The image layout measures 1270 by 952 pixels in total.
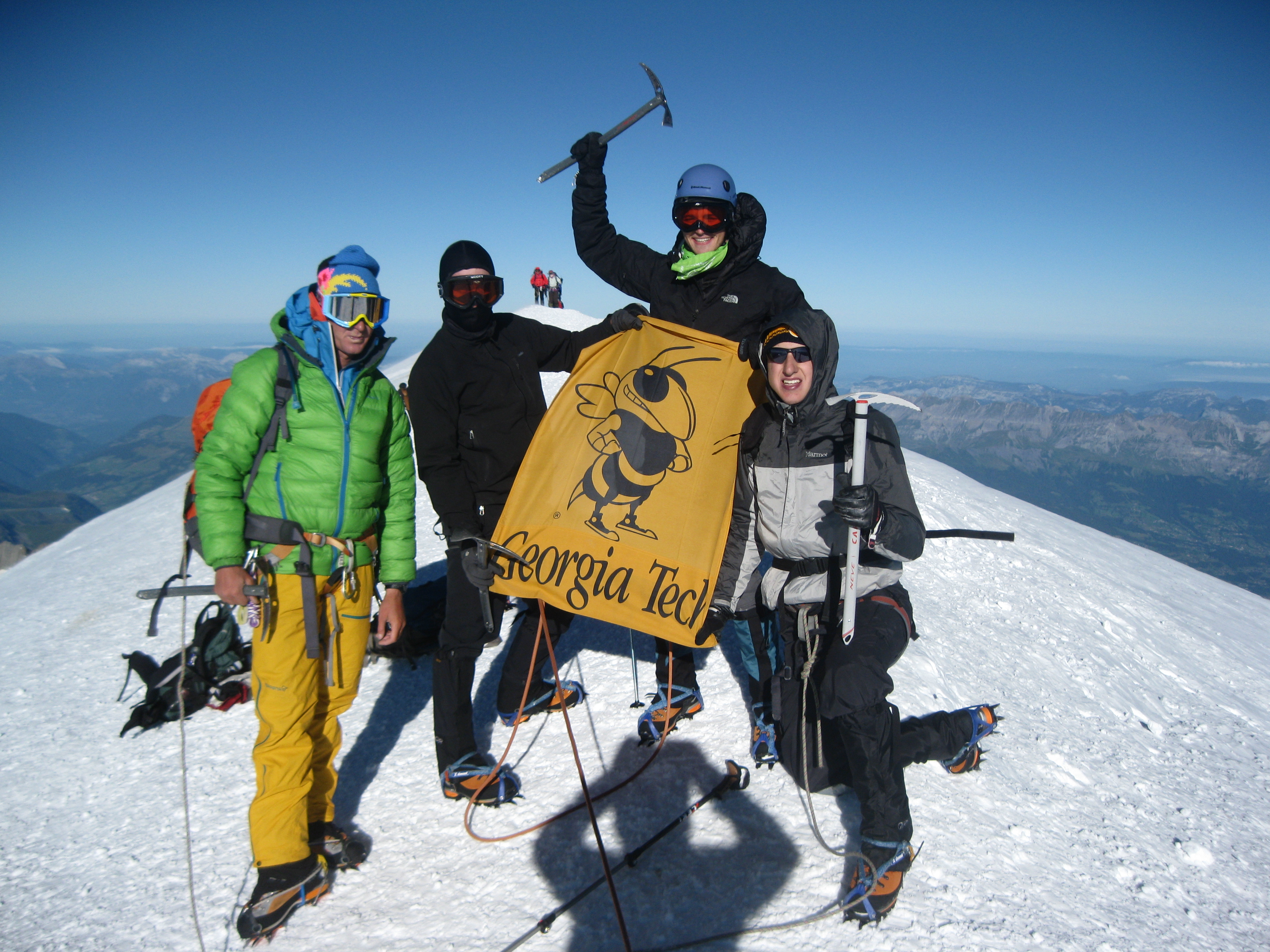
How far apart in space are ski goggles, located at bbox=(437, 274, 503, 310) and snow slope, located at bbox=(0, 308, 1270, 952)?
356cm

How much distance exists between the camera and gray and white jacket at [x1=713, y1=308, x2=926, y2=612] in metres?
3.66

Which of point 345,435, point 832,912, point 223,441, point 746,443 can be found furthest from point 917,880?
point 223,441

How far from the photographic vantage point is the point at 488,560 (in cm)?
445

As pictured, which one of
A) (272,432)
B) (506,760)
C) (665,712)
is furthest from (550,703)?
(272,432)

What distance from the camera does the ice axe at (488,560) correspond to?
4.29 meters

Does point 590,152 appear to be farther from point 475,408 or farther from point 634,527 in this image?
point 634,527

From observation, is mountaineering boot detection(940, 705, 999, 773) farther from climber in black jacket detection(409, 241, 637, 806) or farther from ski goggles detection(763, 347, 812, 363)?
climber in black jacket detection(409, 241, 637, 806)

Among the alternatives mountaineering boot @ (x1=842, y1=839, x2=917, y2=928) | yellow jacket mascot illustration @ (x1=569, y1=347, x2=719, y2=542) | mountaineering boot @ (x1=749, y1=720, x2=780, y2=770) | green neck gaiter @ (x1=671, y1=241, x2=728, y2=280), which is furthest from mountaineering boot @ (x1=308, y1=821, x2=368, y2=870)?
green neck gaiter @ (x1=671, y1=241, x2=728, y2=280)

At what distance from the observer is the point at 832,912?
3.51 meters

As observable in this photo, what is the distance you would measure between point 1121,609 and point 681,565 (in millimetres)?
8179

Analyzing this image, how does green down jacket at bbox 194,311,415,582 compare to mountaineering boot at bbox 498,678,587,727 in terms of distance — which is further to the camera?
mountaineering boot at bbox 498,678,587,727

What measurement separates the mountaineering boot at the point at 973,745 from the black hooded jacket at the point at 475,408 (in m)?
4.03

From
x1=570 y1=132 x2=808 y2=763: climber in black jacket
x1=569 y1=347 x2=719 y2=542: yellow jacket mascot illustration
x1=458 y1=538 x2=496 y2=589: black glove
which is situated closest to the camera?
x1=458 y1=538 x2=496 y2=589: black glove

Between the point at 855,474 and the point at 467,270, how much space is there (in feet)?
9.31
